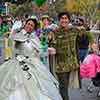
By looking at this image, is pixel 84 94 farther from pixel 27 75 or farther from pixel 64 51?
pixel 27 75

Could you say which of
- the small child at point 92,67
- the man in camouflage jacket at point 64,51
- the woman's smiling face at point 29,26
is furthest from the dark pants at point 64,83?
the small child at point 92,67

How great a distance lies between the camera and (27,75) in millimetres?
6484

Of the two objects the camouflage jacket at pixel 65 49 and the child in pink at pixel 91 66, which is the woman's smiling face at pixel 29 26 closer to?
the camouflage jacket at pixel 65 49

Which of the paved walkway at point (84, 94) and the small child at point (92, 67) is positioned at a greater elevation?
the small child at point (92, 67)

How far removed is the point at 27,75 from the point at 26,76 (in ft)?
0.09

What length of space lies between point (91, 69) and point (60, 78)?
1.70 m

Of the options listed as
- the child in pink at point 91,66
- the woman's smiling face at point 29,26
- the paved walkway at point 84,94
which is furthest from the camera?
the paved walkway at point 84,94

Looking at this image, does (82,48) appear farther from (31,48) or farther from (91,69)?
(31,48)

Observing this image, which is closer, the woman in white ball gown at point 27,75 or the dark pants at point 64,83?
the woman in white ball gown at point 27,75

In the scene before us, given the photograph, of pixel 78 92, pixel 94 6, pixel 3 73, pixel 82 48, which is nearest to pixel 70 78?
pixel 3 73

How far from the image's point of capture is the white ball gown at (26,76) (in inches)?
246

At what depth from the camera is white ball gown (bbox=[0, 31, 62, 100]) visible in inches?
246

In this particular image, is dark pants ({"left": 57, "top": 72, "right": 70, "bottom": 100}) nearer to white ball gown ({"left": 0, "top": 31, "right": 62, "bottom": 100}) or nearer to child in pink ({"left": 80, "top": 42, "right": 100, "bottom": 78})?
white ball gown ({"left": 0, "top": 31, "right": 62, "bottom": 100})

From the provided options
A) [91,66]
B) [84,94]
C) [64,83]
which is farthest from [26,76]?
[84,94]
